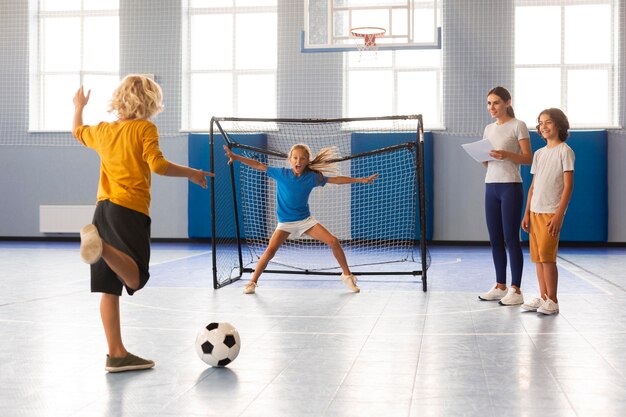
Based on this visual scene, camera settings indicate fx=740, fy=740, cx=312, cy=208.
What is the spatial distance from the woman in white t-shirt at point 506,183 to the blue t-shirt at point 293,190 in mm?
1589

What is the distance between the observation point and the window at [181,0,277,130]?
13.3 meters

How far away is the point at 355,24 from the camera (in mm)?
10562

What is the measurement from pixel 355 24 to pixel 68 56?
6059 millimetres

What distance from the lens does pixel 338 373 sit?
3.46m

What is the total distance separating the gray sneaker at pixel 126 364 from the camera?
3.48 m

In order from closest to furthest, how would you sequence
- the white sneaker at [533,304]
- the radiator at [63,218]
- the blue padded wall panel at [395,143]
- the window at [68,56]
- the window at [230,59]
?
the white sneaker at [533,304], the blue padded wall panel at [395,143], the window at [230,59], the radiator at [63,218], the window at [68,56]

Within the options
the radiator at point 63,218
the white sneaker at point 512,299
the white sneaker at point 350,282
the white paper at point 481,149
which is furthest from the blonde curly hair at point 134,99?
the radiator at point 63,218

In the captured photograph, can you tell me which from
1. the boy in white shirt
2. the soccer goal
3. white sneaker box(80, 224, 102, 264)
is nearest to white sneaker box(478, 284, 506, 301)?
the boy in white shirt

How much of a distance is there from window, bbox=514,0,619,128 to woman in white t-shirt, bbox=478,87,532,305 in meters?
7.06

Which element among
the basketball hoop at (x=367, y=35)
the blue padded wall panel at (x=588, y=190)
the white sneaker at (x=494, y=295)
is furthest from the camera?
the blue padded wall panel at (x=588, y=190)

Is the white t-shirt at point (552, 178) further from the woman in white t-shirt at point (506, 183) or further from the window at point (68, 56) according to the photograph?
the window at point (68, 56)

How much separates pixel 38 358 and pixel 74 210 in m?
10.1

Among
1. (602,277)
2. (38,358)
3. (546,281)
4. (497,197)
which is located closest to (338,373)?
(38,358)

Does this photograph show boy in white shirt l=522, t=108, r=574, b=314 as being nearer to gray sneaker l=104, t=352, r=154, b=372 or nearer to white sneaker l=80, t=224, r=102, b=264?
gray sneaker l=104, t=352, r=154, b=372
